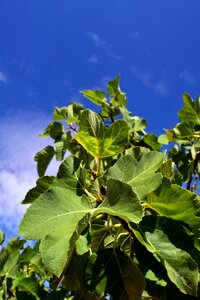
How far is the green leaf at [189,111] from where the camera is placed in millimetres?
2520

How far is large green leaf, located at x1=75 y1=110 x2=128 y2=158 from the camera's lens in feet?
5.00

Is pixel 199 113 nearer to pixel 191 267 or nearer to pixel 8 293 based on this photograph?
pixel 191 267

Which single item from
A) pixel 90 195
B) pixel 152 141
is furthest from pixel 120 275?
pixel 152 141

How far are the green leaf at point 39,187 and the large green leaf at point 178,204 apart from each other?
1.40 ft

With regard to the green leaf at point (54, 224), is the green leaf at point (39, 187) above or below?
above

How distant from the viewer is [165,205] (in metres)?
1.27

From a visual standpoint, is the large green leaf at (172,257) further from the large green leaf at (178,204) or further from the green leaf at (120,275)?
the green leaf at (120,275)

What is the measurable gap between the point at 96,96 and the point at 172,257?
5.83 feet

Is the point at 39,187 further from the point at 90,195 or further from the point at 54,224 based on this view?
the point at 54,224

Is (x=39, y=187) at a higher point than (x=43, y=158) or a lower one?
lower

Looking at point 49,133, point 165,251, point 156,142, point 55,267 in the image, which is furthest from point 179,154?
point 55,267

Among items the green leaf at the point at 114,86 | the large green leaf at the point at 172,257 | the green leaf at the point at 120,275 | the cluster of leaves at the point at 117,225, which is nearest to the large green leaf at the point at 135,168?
the cluster of leaves at the point at 117,225

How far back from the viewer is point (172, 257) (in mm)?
1157

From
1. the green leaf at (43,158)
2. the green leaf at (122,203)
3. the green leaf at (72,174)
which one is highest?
the green leaf at (43,158)
